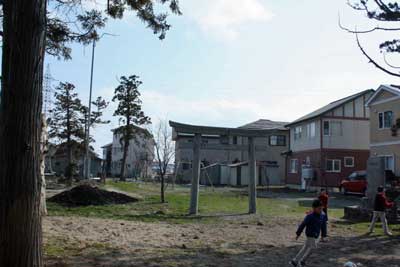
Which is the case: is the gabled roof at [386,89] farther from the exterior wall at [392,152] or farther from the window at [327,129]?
the window at [327,129]

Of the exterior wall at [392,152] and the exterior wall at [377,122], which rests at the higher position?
the exterior wall at [377,122]

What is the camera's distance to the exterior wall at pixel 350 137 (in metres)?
42.5

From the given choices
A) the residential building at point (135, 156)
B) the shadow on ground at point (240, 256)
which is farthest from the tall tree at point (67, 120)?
the shadow on ground at point (240, 256)

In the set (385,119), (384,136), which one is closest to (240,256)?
(384,136)

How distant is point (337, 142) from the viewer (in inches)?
1681

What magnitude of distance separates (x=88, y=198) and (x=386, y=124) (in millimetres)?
22141

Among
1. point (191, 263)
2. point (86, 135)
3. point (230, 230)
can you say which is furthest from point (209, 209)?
point (86, 135)

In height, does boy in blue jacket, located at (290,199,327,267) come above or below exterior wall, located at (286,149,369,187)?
below

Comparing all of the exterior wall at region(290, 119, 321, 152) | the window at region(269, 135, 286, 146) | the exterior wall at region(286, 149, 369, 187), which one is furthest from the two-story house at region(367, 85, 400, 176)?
the window at region(269, 135, 286, 146)

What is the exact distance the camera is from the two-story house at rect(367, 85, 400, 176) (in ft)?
109

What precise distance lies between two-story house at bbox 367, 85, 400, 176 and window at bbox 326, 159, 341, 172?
6581mm

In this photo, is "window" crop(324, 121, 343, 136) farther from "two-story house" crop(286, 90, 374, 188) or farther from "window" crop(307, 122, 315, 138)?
"window" crop(307, 122, 315, 138)

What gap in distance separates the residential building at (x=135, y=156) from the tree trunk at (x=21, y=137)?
32.1 meters

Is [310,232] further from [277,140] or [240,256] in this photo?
[277,140]
